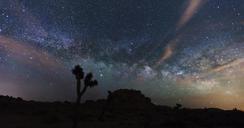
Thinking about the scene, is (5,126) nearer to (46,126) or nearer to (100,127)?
(46,126)

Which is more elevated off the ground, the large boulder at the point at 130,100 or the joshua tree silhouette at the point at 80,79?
the large boulder at the point at 130,100

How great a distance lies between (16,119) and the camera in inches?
1651

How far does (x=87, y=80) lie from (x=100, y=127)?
8773 millimetres

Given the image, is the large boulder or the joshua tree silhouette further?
the large boulder

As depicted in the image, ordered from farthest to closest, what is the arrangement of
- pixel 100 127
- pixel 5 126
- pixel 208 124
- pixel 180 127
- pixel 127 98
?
pixel 127 98
pixel 208 124
pixel 180 127
pixel 100 127
pixel 5 126

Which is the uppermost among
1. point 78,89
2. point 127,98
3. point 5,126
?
point 127,98

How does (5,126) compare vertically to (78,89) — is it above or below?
below

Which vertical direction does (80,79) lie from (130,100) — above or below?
below

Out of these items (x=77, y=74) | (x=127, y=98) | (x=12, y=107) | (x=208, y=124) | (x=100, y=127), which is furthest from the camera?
(x=127, y=98)

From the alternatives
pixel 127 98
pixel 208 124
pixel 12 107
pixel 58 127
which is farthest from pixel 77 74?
pixel 127 98

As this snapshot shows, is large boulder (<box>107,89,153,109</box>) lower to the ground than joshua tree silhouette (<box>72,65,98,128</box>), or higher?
higher

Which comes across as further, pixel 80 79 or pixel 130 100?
pixel 130 100

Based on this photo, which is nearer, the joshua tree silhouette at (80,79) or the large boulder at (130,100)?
the joshua tree silhouette at (80,79)

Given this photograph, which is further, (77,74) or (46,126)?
(46,126)
